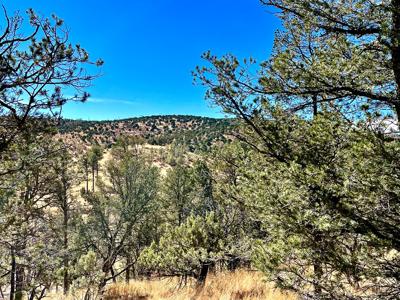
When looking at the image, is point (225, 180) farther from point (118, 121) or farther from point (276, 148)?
point (118, 121)

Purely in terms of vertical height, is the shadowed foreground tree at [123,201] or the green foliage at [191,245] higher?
the shadowed foreground tree at [123,201]

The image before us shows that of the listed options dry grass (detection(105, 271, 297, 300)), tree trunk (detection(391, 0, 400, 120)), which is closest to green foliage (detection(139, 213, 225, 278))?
dry grass (detection(105, 271, 297, 300))

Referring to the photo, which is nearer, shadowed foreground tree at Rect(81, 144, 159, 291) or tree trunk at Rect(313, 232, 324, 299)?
tree trunk at Rect(313, 232, 324, 299)

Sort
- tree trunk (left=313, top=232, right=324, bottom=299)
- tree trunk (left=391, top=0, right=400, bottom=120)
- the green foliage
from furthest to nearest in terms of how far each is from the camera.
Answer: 1. the green foliage
2. tree trunk (left=313, top=232, right=324, bottom=299)
3. tree trunk (left=391, top=0, right=400, bottom=120)

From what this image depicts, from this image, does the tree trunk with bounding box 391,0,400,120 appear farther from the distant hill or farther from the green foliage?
the distant hill

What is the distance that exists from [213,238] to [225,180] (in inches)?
77.0

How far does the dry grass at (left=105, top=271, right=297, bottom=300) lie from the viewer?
27.6ft

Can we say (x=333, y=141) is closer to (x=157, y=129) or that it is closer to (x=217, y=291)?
(x=217, y=291)

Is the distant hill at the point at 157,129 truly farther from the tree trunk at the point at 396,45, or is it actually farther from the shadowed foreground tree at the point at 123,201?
the tree trunk at the point at 396,45

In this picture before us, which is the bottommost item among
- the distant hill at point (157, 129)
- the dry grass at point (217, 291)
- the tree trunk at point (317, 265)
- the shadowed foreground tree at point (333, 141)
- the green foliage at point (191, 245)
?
the dry grass at point (217, 291)

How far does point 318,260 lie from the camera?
14.0 feet

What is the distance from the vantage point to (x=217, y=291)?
9328 millimetres

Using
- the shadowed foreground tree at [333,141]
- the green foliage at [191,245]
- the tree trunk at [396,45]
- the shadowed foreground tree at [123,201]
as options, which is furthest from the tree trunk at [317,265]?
the shadowed foreground tree at [123,201]

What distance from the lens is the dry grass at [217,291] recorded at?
27.6ft
